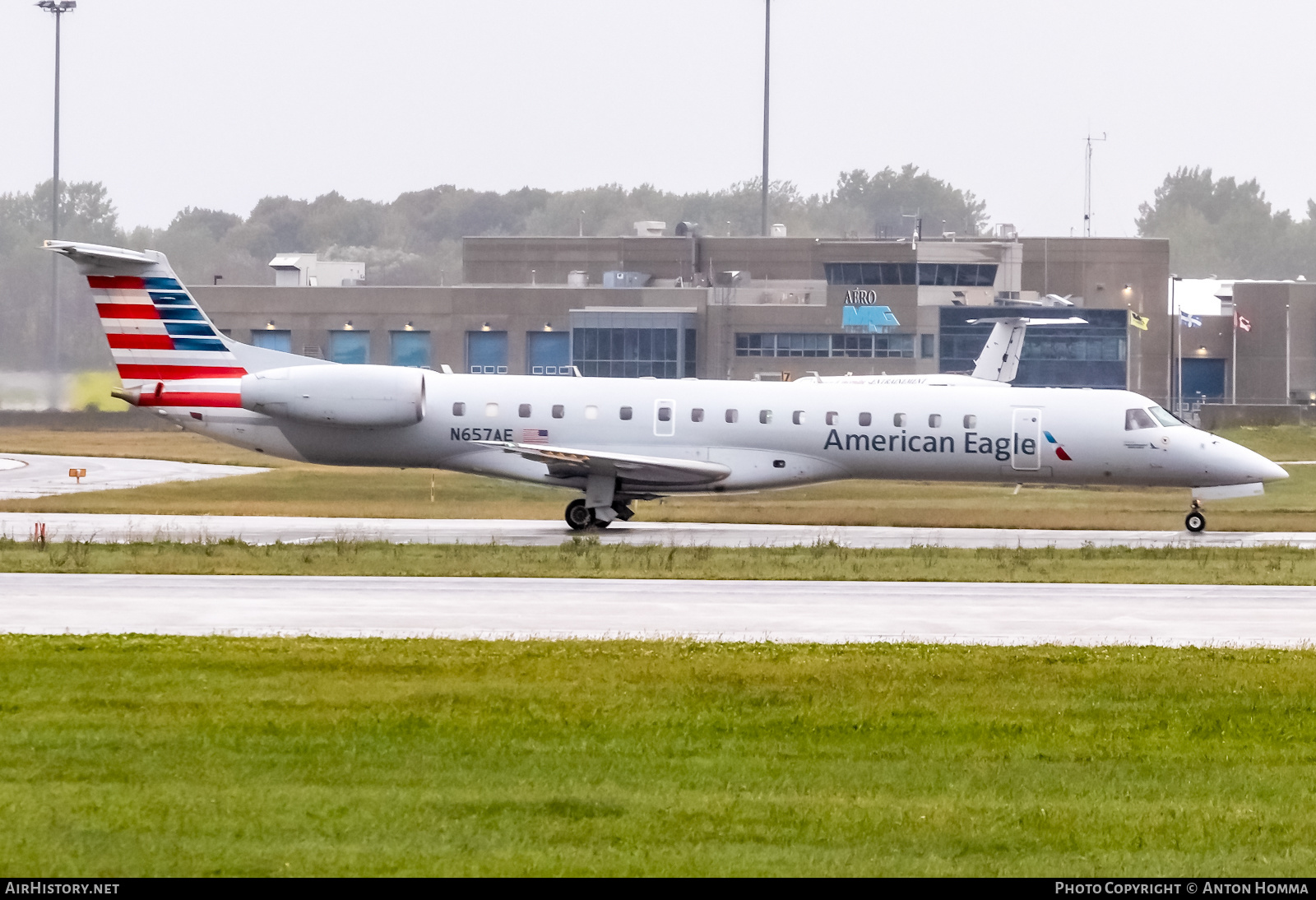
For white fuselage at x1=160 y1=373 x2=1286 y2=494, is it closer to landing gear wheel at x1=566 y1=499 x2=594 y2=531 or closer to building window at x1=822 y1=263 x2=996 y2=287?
landing gear wheel at x1=566 y1=499 x2=594 y2=531

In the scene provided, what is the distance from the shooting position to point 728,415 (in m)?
32.1

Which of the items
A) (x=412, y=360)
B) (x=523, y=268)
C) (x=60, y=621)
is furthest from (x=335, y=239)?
(x=60, y=621)

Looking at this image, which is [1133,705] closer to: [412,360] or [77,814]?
[77,814]

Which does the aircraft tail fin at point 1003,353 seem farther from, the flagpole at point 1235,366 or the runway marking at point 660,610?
the runway marking at point 660,610

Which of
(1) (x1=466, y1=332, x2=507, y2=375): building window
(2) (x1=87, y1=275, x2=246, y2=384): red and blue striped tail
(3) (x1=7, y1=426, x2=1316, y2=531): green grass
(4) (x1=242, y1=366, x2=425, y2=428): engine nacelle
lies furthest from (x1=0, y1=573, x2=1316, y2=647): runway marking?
(1) (x1=466, y1=332, x2=507, y2=375): building window

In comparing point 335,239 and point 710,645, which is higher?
point 335,239

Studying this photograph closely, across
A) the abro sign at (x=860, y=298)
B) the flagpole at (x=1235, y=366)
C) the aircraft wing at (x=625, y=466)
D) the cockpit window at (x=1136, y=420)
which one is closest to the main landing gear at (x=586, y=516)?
the aircraft wing at (x=625, y=466)

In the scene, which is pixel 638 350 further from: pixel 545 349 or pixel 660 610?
pixel 660 610

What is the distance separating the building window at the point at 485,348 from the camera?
95.1 meters

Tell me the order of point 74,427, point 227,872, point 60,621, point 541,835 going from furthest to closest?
1. point 74,427
2. point 60,621
3. point 541,835
4. point 227,872

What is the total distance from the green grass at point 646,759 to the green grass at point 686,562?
7030mm

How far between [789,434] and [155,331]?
12.1 meters

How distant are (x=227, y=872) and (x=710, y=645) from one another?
8683 mm

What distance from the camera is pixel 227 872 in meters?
8.61
